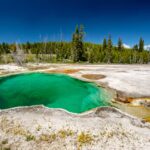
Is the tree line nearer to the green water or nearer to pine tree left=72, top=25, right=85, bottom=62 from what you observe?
pine tree left=72, top=25, right=85, bottom=62

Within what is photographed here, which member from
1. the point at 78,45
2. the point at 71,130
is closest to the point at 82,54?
the point at 78,45

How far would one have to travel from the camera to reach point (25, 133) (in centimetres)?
1272

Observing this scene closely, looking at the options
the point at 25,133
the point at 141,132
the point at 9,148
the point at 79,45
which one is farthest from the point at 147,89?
the point at 79,45

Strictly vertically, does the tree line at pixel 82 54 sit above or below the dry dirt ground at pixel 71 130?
above

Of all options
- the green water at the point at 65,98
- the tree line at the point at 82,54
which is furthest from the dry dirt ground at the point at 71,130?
the tree line at the point at 82,54

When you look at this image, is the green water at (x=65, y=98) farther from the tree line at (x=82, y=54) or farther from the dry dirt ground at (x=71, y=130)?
the tree line at (x=82, y=54)

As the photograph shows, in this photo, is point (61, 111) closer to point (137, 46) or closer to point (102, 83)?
→ point (102, 83)

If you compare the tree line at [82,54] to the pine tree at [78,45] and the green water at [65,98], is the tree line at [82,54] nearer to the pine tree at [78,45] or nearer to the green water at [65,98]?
the pine tree at [78,45]

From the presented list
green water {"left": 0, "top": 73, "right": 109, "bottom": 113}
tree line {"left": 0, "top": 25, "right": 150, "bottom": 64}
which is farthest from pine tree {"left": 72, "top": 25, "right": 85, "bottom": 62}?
green water {"left": 0, "top": 73, "right": 109, "bottom": 113}

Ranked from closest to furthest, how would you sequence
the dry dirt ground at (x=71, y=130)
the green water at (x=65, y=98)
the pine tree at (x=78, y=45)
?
the dry dirt ground at (x=71, y=130), the green water at (x=65, y=98), the pine tree at (x=78, y=45)

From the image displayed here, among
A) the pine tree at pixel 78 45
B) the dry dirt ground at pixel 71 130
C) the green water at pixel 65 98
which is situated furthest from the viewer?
the pine tree at pixel 78 45

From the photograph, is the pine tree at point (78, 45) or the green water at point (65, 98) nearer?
the green water at point (65, 98)

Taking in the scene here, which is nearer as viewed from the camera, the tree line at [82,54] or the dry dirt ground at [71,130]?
the dry dirt ground at [71,130]

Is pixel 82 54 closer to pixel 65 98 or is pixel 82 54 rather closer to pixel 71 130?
pixel 65 98
